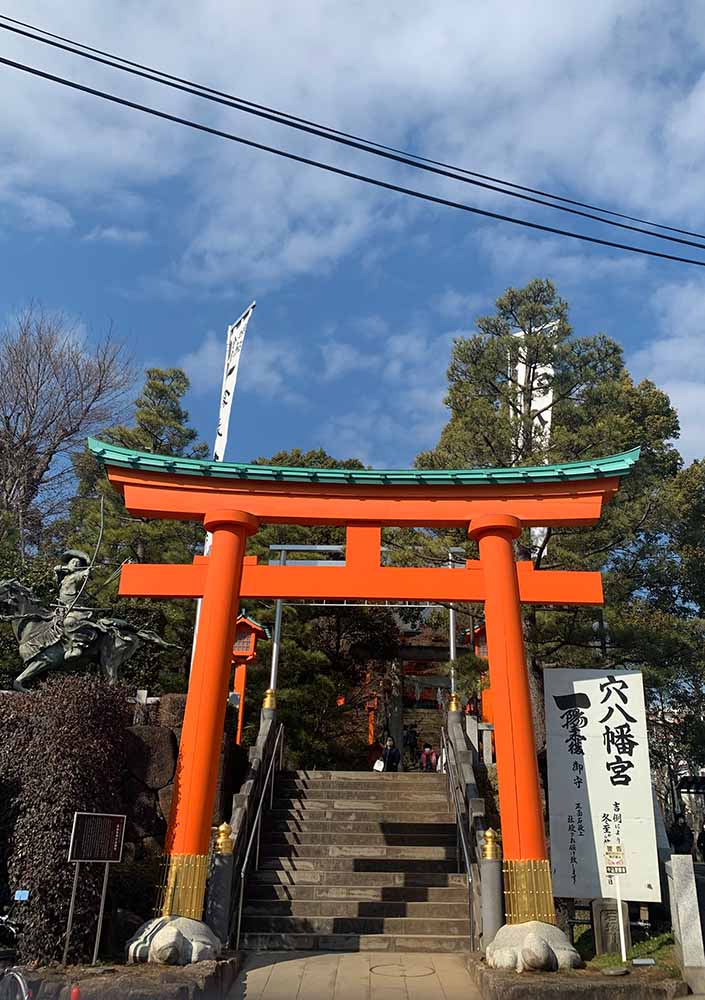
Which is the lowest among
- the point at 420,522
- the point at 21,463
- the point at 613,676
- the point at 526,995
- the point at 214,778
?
the point at 526,995

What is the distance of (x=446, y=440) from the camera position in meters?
15.1

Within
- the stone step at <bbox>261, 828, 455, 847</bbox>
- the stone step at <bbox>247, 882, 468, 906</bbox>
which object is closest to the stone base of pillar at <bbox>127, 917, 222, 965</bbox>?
the stone step at <bbox>247, 882, 468, 906</bbox>

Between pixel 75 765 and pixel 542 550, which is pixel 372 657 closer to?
pixel 542 550

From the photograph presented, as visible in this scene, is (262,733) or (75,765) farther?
(262,733)

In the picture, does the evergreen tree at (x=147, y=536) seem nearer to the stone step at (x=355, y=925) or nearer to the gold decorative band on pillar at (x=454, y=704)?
the gold decorative band on pillar at (x=454, y=704)

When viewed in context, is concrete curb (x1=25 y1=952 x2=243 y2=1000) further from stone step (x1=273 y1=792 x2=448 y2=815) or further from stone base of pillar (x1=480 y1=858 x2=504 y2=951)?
stone step (x1=273 y1=792 x2=448 y2=815)

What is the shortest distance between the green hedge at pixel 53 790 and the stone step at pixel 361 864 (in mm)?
3179

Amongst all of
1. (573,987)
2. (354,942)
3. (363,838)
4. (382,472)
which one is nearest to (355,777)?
(363,838)

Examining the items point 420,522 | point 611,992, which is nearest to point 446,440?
point 420,522

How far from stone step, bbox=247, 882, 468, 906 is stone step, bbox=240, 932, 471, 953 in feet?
2.08

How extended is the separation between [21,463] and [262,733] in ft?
47.5

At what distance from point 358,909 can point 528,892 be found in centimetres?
245

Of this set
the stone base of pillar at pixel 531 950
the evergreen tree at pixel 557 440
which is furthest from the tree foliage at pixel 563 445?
the stone base of pillar at pixel 531 950

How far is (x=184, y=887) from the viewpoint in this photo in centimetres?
753
